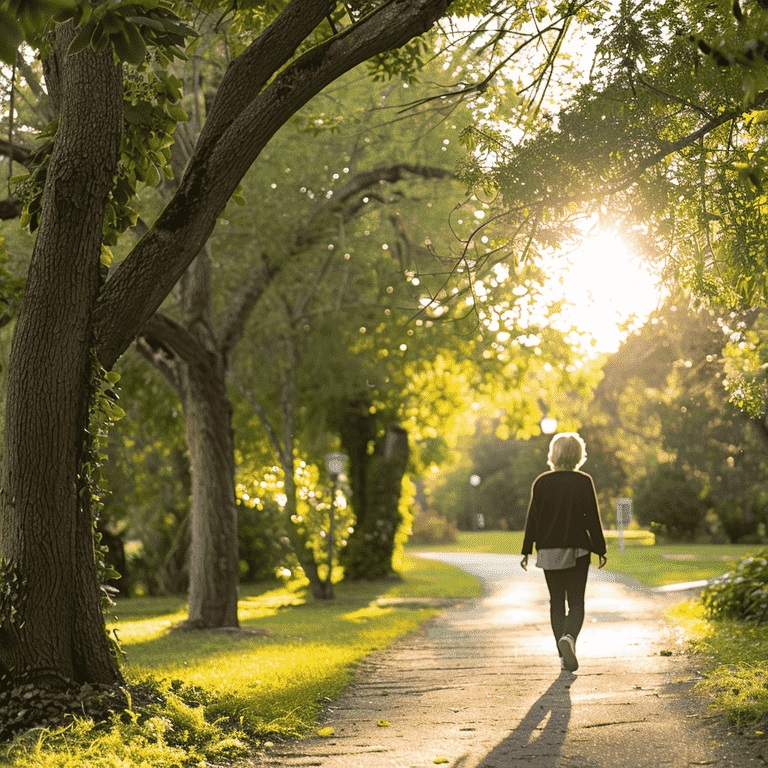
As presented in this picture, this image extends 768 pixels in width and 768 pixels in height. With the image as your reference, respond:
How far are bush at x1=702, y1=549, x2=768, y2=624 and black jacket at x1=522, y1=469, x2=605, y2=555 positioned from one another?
3.77m

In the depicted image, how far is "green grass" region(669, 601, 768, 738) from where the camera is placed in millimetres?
6301

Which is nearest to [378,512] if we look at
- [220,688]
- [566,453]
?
[566,453]

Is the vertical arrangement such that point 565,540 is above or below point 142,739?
above

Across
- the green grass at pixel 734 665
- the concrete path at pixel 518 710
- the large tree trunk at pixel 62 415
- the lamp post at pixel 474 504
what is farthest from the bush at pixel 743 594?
the lamp post at pixel 474 504

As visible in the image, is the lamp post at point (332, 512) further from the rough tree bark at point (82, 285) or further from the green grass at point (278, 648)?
the rough tree bark at point (82, 285)

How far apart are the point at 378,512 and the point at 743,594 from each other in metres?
15.9

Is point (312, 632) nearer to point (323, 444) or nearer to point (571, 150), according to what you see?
point (571, 150)

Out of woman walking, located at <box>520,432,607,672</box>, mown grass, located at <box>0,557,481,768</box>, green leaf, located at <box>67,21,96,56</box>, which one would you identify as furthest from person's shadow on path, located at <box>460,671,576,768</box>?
green leaf, located at <box>67,21,96,56</box>

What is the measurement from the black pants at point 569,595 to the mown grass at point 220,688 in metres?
1.95

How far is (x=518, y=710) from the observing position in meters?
7.15

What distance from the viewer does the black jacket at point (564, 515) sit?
29.0 ft

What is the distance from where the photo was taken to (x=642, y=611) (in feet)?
55.6

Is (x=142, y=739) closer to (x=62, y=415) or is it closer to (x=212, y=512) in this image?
(x=62, y=415)

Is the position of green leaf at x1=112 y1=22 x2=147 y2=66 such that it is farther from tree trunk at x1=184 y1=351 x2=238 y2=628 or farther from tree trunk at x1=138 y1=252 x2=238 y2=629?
tree trunk at x1=184 y1=351 x2=238 y2=628
